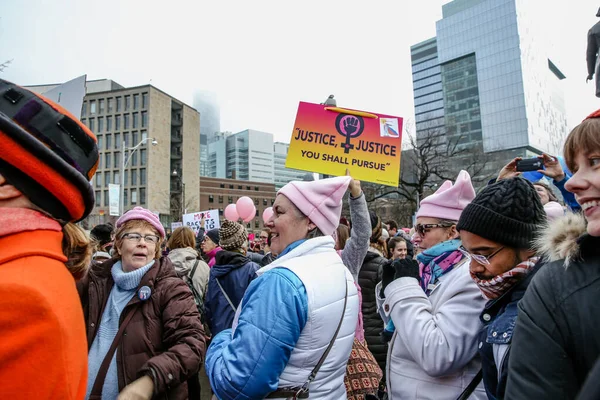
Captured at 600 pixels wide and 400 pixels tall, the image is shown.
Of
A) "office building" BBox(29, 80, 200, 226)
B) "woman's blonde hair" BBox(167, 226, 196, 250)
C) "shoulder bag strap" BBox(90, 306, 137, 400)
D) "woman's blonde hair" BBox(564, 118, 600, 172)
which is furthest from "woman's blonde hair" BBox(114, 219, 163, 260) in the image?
"office building" BBox(29, 80, 200, 226)

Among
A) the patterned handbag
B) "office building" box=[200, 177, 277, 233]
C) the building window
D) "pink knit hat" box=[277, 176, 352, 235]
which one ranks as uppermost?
the building window

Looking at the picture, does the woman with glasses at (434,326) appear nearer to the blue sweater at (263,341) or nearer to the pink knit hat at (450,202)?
A: the pink knit hat at (450,202)

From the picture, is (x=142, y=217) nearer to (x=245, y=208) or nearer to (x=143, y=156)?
(x=245, y=208)

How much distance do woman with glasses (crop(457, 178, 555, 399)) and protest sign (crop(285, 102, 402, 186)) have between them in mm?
2696

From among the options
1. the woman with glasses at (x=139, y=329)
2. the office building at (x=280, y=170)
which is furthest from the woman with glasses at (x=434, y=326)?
the office building at (x=280, y=170)

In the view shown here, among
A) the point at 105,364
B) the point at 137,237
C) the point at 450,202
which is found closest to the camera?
the point at 105,364

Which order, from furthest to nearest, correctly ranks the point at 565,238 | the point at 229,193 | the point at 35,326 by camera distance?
the point at 229,193 < the point at 565,238 < the point at 35,326

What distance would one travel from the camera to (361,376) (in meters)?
2.69

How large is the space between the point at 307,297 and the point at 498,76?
11305 centimetres

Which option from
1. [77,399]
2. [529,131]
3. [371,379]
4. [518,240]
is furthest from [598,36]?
[529,131]

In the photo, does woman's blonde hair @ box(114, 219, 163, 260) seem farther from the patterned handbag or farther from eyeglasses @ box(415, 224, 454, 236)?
eyeglasses @ box(415, 224, 454, 236)

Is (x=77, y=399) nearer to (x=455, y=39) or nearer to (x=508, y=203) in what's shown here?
(x=508, y=203)

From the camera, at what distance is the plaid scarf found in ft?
5.62

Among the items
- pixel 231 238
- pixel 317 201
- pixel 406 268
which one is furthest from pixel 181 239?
pixel 406 268
